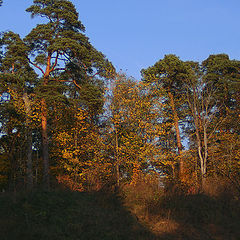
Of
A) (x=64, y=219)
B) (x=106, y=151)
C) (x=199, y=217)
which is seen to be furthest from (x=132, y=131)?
(x=64, y=219)

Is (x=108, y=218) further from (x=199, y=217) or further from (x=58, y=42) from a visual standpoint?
(x=58, y=42)

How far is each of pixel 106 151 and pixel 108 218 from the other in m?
8.03

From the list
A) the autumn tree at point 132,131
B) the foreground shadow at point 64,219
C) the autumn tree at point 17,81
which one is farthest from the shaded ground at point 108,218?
the autumn tree at point 17,81

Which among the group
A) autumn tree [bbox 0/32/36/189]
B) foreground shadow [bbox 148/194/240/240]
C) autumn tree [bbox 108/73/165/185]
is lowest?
foreground shadow [bbox 148/194/240/240]

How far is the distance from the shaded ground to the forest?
4cm

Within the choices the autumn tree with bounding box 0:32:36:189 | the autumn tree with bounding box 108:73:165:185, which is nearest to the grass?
the autumn tree with bounding box 108:73:165:185

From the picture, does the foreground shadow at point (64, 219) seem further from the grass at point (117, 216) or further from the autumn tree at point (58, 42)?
the autumn tree at point (58, 42)

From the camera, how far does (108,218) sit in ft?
31.5

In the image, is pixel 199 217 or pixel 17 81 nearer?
pixel 199 217

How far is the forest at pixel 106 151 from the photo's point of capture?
9.23 metres

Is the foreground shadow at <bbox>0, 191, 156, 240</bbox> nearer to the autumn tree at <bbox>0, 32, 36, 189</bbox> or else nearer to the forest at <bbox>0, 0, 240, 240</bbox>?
the forest at <bbox>0, 0, 240, 240</bbox>

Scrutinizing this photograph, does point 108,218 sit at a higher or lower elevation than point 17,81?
lower

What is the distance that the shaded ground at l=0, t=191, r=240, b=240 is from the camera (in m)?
8.03

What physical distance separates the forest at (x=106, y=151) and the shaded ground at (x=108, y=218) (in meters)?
0.04
